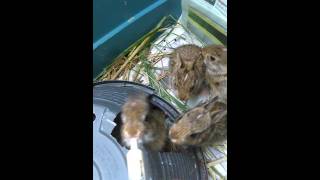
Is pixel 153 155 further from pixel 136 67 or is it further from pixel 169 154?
pixel 136 67

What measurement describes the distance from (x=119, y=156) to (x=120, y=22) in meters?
0.58

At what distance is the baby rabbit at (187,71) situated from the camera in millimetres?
1996

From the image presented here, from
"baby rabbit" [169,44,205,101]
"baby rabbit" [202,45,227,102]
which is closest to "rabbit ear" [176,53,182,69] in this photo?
"baby rabbit" [169,44,205,101]

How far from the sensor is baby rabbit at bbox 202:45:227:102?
79.6 inches

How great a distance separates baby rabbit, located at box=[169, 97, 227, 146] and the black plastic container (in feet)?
0.22

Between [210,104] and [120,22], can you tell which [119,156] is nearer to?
[210,104]

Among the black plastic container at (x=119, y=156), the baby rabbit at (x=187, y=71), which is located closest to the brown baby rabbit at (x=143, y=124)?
the black plastic container at (x=119, y=156)

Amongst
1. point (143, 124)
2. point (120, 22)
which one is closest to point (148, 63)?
point (120, 22)

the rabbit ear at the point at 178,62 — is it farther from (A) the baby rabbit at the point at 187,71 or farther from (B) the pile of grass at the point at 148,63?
(B) the pile of grass at the point at 148,63

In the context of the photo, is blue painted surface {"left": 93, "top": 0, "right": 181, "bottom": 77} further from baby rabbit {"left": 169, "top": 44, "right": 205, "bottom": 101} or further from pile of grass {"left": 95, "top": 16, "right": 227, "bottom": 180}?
baby rabbit {"left": 169, "top": 44, "right": 205, "bottom": 101}

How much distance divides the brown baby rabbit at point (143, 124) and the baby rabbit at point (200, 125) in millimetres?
54

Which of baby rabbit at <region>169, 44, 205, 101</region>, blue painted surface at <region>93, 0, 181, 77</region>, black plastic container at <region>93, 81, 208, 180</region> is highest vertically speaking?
blue painted surface at <region>93, 0, 181, 77</region>
